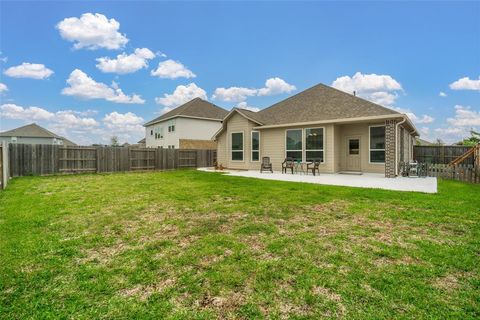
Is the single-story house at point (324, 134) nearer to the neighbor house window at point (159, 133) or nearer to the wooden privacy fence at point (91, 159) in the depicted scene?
the wooden privacy fence at point (91, 159)

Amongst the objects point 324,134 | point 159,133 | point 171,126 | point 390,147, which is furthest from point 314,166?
point 159,133

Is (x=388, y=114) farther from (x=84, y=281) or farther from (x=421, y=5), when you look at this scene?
(x=84, y=281)

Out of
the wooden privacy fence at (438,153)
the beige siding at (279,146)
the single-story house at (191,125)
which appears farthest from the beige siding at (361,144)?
the single-story house at (191,125)

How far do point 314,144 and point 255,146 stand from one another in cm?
429

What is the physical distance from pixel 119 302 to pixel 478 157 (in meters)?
16.5

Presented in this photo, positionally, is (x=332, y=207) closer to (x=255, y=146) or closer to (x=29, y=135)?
(x=255, y=146)

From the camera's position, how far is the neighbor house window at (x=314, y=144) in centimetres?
1433

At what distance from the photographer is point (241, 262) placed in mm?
3102

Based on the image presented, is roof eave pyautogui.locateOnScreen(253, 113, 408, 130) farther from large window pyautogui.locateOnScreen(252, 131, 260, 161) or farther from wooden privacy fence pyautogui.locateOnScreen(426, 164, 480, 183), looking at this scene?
wooden privacy fence pyautogui.locateOnScreen(426, 164, 480, 183)

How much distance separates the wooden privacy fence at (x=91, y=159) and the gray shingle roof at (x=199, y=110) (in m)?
10.9

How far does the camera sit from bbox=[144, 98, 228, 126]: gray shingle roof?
3130 cm

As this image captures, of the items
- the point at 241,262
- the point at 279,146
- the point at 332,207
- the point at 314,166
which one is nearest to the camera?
the point at 241,262

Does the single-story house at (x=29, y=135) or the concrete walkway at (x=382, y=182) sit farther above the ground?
the single-story house at (x=29, y=135)

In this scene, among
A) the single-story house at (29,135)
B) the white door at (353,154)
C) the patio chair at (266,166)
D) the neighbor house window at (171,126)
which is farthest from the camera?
the single-story house at (29,135)
